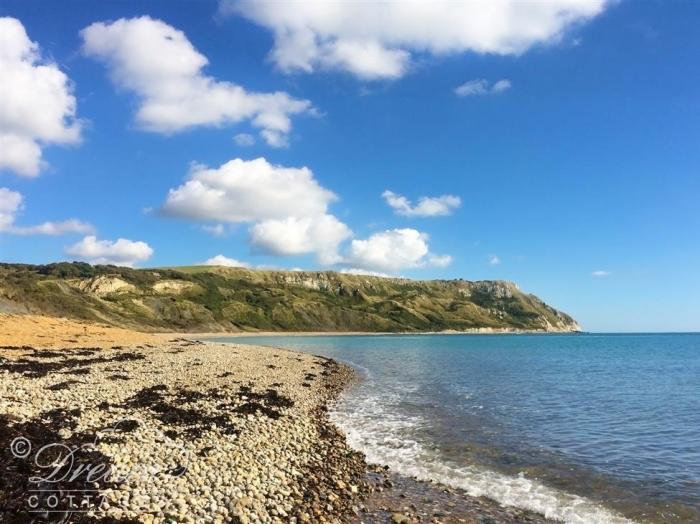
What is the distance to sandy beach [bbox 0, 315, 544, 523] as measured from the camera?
1155 centimetres

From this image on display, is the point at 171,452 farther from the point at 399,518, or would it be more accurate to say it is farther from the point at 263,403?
the point at 263,403

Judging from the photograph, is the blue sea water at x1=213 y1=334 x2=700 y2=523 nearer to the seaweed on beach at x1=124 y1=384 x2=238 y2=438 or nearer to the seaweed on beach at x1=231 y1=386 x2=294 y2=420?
the seaweed on beach at x1=231 y1=386 x2=294 y2=420

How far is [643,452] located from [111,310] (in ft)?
688

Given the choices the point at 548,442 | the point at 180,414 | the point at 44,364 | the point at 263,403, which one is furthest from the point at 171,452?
the point at 44,364

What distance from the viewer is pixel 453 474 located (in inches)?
692

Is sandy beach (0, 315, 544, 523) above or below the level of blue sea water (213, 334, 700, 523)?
above
